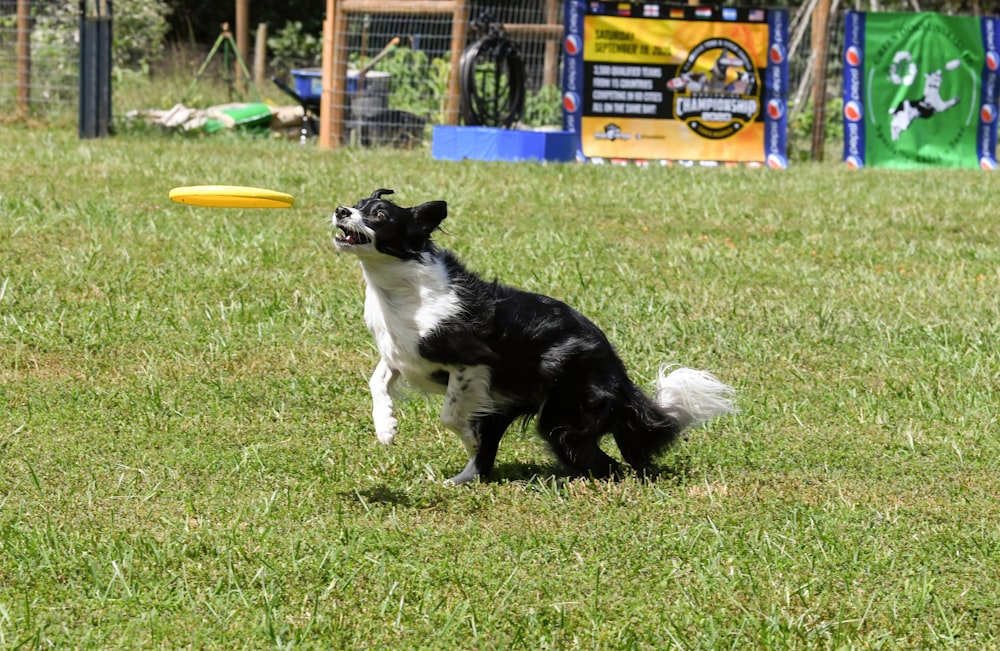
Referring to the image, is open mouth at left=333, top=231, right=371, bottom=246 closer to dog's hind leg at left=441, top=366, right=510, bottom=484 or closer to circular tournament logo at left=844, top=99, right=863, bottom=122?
dog's hind leg at left=441, top=366, right=510, bottom=484

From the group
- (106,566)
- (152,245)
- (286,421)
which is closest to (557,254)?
(152,245)

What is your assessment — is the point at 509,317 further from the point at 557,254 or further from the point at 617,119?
the point at 617,119

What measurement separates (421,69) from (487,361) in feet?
43.6

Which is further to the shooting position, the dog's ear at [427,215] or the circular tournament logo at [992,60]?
the circular tournament logo at [992,60]

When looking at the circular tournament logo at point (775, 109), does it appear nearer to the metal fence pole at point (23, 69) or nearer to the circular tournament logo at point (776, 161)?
the circular tournament logo at point (776, 161)

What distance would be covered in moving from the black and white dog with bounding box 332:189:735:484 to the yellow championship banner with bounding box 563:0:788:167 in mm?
10234

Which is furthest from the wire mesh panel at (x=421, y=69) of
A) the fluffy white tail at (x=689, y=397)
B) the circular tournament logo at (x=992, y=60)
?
the fluffy white tail at (x=689, y=397)

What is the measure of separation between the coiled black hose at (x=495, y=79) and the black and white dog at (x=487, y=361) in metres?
9.79

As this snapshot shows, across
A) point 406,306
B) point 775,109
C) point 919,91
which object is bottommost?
point 406,306

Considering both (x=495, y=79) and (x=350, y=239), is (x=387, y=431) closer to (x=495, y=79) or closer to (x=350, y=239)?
(x=350, y=239)

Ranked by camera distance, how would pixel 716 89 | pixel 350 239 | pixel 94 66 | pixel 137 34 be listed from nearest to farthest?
pixel 350 239 → pixel 94 66 → pixel 716 89 → pixel 137 34

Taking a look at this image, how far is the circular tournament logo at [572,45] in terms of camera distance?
1541cm

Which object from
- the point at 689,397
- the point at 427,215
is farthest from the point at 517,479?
the point at 427,215

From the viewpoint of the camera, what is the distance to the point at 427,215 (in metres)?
4.82
